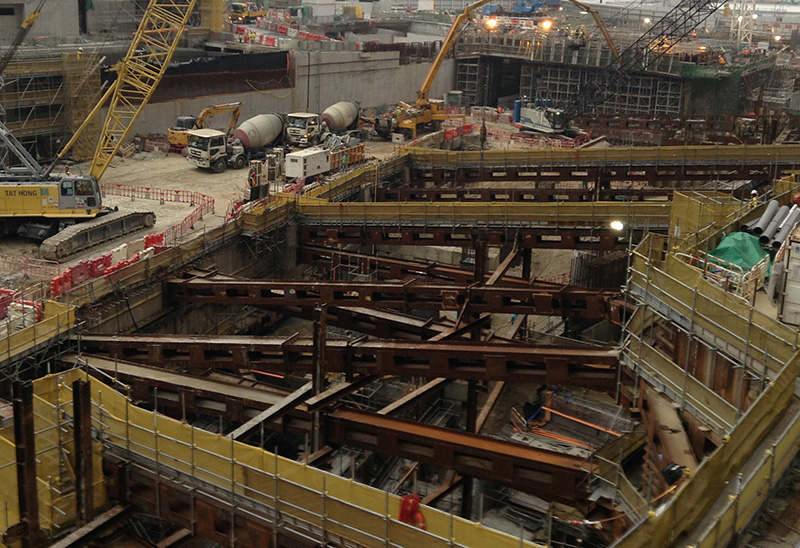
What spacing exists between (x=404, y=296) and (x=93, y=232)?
15.1 meters

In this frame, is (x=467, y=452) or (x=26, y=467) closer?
(x=26, y=467)

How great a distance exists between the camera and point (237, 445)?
1745cm

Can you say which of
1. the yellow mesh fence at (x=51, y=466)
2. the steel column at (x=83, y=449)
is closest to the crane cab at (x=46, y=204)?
the yellow mesh fence at (x=51, y=466)

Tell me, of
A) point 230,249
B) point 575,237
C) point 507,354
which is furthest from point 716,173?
point 507,354

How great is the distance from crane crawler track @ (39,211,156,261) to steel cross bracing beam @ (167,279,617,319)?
5.97m

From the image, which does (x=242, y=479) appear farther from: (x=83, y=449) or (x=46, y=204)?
(x=46, y=204)

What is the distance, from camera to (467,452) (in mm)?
20375

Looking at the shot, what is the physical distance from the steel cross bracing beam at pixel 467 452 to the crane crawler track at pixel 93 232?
63.5ft

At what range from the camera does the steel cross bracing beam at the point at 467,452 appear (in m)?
19.7

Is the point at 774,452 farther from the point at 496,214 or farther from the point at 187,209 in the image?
the point at 187,209

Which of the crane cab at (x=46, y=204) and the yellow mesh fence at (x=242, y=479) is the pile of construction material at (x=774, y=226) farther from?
the crane cab at (x=46, y=204)

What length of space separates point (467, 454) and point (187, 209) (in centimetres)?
2708

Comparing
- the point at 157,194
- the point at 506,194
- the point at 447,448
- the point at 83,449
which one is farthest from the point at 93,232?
the point at 447,448

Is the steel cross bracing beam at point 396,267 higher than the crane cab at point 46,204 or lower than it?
lower
